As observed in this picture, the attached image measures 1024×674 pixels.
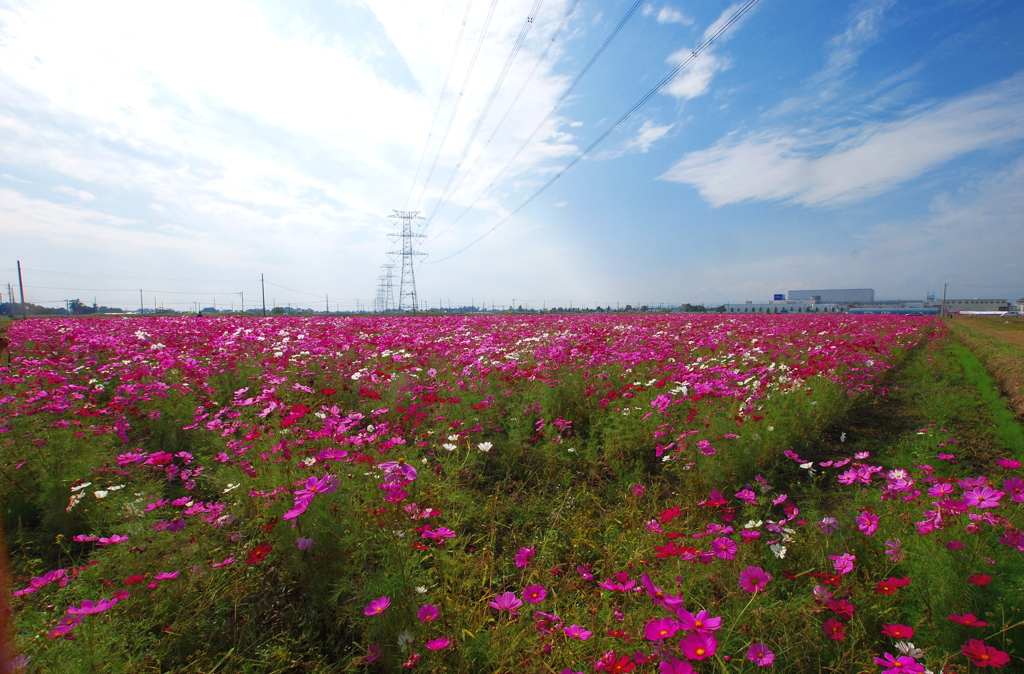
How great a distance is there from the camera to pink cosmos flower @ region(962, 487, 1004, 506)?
1.49 metres

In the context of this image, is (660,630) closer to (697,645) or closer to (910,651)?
(697,645)

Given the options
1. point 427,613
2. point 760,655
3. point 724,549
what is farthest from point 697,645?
point 427,613

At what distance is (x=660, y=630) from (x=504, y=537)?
141cm

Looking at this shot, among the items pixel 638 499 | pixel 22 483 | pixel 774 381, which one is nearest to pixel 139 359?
pixel 22 483

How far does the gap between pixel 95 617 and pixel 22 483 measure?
5.66 feet

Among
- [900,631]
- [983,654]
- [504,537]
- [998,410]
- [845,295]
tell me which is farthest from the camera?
[845,295]

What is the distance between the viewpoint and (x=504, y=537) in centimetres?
244

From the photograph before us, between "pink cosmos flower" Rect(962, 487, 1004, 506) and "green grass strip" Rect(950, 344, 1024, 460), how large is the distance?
3.40 metres

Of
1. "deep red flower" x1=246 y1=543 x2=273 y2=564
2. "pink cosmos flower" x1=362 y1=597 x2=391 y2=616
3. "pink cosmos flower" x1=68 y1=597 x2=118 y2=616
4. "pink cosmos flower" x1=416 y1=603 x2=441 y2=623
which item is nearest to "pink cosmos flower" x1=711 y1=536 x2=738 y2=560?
"pink cosmos flower" x1=416 y1=603 x2=441 y2=623

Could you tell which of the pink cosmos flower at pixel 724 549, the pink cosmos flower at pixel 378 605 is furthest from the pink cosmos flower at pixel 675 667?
the pink cosmos flower at pixel 378 605

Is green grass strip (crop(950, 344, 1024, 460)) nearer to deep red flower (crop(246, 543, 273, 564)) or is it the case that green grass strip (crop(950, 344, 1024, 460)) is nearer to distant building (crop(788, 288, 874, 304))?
deep red flower (crop(246, 543, 273, 564))

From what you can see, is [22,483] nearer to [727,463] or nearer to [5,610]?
[5,610]

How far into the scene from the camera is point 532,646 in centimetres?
158

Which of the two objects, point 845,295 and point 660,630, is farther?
point 845,295
